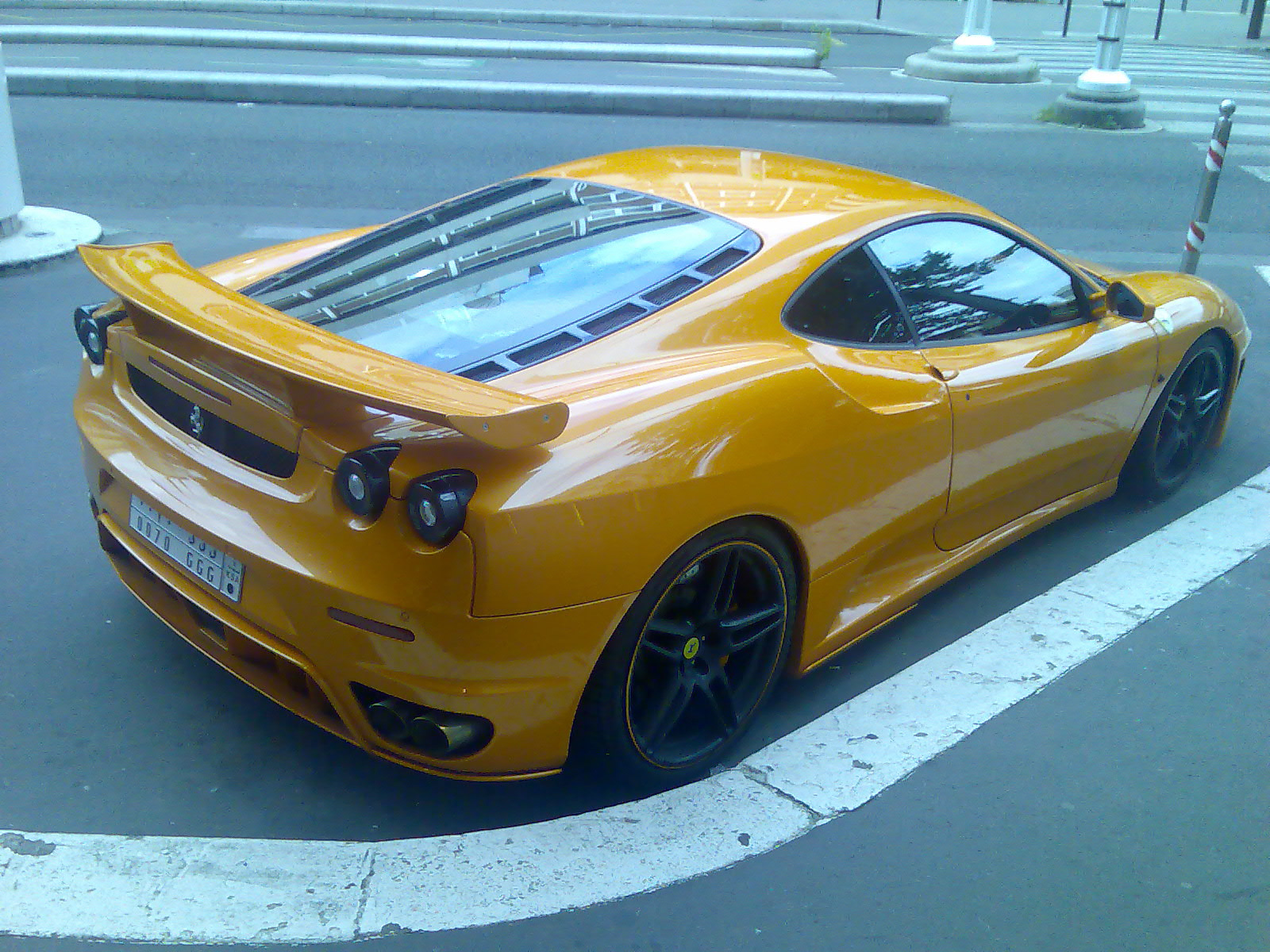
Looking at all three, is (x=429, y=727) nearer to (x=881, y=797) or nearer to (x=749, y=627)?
(x=749, y=627)

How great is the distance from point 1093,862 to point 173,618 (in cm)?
229

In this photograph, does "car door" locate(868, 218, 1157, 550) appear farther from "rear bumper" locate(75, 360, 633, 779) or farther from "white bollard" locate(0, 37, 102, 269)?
"white bollard" locate(0, 37, 102, 269)

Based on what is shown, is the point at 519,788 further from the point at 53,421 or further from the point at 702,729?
the point at 53,421

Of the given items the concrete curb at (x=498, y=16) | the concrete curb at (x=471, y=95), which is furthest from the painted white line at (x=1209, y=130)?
the concrete curb at (x=498, y=16)

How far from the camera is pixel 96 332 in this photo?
321 cm

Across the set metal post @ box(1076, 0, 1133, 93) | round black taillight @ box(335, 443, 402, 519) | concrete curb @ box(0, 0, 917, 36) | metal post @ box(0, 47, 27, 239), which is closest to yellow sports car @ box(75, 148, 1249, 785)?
round black taillight @ box(335, 443, 402, 519)

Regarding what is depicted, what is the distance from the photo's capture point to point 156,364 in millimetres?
2928

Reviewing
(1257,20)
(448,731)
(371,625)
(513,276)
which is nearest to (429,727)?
(448,731)

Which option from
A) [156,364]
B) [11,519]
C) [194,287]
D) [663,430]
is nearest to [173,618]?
[156,364]

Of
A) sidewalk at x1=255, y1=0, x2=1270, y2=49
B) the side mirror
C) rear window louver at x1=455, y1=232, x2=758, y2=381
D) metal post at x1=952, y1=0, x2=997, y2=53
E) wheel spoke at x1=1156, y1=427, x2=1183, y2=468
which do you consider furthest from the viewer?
sidewalk at x1=255, y1=0, x2=1270, y2=49

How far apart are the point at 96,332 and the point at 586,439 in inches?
58.7

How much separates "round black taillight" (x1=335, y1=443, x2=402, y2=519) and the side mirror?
9.01 feet

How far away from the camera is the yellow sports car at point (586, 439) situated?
97.0 inches

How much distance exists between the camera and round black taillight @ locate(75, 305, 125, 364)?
10.5 feet
